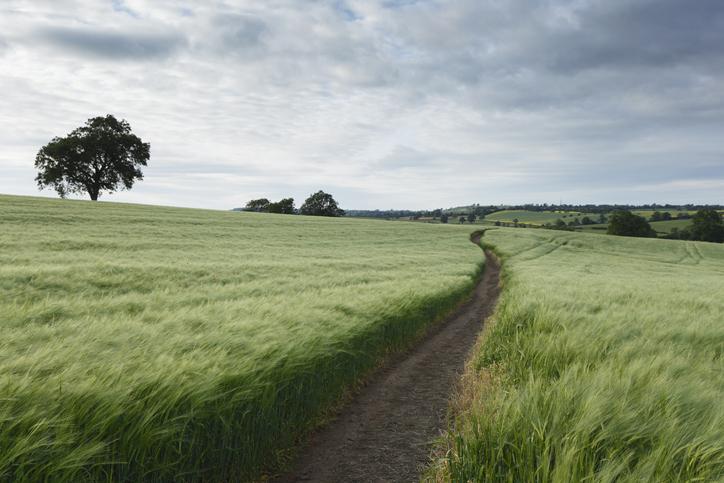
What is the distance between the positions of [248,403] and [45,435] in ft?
5.96

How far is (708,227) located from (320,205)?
3828 inches

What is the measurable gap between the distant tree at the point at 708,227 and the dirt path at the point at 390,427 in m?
118

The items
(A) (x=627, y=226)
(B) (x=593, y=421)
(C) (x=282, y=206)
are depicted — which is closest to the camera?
(B) (x=593, y=421)

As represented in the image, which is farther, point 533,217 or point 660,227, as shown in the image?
point 533,217

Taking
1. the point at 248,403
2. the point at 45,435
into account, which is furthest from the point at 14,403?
the point at 248,403

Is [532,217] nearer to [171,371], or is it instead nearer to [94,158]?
[94,158]

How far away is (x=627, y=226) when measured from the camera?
92.8m

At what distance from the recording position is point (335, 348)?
20.1ft

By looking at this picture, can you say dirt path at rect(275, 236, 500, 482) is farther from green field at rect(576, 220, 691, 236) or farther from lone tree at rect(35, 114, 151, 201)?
green field at rect(576, 220, 691, 236)

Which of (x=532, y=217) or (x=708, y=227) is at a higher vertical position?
(x=532, y=217)

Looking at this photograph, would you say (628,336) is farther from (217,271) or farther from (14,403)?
(217,271)

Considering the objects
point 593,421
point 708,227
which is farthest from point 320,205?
point 593,421

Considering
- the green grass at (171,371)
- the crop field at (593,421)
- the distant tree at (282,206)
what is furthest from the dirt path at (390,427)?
the distant tree at (282,206)

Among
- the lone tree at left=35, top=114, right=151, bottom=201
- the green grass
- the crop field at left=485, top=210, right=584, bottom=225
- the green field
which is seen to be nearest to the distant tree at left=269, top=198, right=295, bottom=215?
the lone tree at left=35, top=114, right=151, bottom=201
